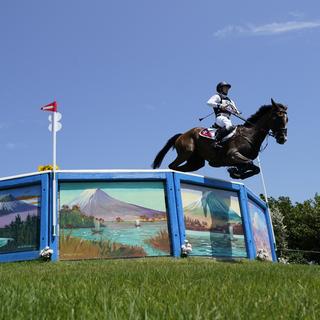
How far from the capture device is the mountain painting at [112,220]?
37.9ft

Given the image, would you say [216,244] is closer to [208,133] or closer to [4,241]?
[208,133]

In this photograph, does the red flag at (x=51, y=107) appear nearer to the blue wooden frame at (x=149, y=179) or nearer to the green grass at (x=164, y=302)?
the blue wooden frame at (x=149, y=179)

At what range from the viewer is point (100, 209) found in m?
12.0

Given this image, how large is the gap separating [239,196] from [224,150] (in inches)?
69.7

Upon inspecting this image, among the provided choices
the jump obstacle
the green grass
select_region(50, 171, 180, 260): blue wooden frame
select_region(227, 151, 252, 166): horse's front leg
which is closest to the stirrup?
select_region(227, 151, 252, 166): horse's front leg

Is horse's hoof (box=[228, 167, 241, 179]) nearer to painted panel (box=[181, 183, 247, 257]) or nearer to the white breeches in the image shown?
painted panel (box=[181, 183, 247, 257])

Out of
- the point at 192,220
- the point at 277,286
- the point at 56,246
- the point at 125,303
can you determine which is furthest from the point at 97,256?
the point at 125,303

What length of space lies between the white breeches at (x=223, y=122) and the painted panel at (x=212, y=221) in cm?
176

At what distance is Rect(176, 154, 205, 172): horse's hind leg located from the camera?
14219 mm

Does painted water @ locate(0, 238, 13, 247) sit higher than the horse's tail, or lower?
lower

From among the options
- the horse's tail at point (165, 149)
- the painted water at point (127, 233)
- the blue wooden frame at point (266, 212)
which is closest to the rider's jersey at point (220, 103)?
the horse's tail at point (165, 149)

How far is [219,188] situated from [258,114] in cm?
230

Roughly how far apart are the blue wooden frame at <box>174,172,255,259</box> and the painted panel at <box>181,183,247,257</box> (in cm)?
10

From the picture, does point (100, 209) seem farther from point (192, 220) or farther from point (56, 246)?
point (192, 220)
